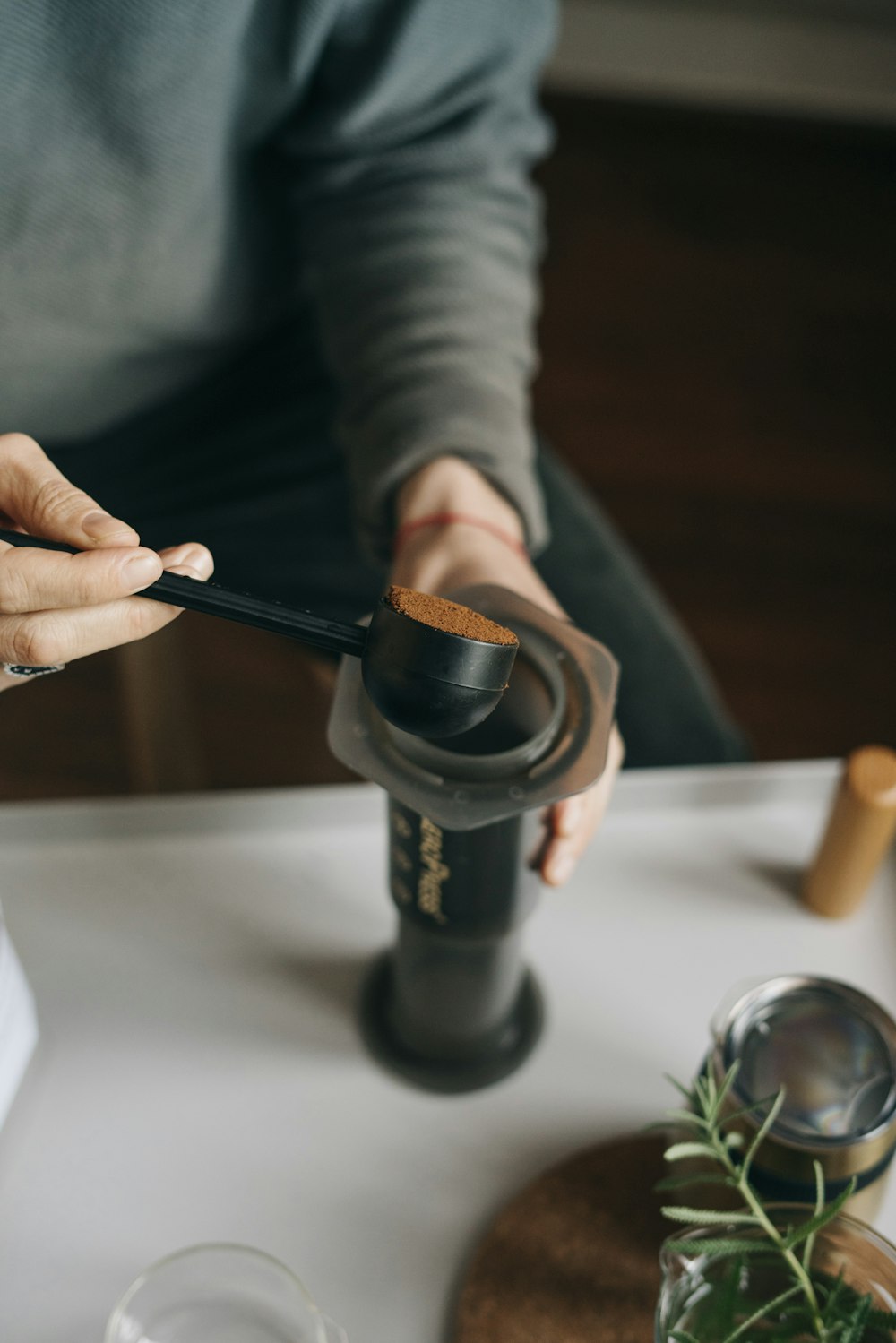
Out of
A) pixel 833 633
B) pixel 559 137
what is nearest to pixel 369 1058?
pixel 833 633

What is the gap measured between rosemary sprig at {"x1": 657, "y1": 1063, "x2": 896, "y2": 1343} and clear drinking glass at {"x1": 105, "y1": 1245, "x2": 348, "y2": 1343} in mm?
165

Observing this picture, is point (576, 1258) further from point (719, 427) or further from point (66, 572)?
point (719, 427)

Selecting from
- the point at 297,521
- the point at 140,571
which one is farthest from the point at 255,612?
the point at 297,521

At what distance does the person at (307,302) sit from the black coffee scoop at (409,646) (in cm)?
17

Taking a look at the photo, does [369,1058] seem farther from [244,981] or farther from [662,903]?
[662,903]

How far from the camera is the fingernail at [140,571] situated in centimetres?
41

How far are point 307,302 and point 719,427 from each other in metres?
1.10

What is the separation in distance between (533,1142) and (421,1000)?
90 millimetres

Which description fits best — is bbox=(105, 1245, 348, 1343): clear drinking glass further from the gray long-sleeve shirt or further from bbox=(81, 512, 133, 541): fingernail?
the gray long-sleeve shirt

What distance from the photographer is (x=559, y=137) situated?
234cm

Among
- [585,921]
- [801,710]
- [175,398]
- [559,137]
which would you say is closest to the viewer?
[585,921]

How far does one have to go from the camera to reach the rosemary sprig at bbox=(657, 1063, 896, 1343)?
40 cm

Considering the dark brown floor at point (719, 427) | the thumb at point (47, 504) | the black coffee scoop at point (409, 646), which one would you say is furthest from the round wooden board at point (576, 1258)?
the dark brown floor at point (719, 427)

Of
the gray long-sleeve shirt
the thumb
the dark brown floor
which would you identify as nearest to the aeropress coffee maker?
the thumb
